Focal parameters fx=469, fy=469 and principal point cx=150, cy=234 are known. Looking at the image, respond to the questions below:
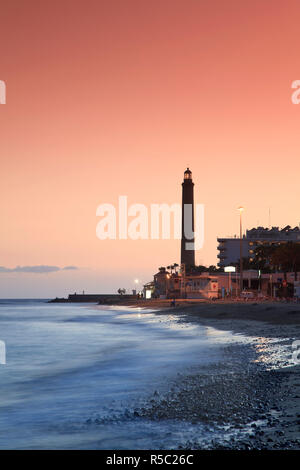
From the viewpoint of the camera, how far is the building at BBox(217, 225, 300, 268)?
172000mm

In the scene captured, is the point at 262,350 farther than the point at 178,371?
Yes

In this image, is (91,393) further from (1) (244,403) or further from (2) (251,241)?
(2) (251,241)

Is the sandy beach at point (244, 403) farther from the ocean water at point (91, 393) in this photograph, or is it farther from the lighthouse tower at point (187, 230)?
the lighthouse tower at point (187, 230)

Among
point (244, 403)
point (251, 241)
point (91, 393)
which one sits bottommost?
point (91, 393)

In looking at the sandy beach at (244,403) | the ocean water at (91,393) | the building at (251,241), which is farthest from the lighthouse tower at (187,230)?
the sandy beach at (244,403)

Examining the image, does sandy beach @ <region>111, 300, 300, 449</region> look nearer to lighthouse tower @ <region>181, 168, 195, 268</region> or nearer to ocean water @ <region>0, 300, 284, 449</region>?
ocean water @ <region>0, 300, 284, 449</region>

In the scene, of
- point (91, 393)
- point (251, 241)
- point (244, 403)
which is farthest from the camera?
point (251, 241)

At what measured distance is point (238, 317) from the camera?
163 feet

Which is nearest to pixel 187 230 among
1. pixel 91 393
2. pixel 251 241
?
pixel 251 241

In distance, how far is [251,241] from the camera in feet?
576

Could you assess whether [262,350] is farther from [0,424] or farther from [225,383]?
[0,424]

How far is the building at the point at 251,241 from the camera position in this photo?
17200cm
